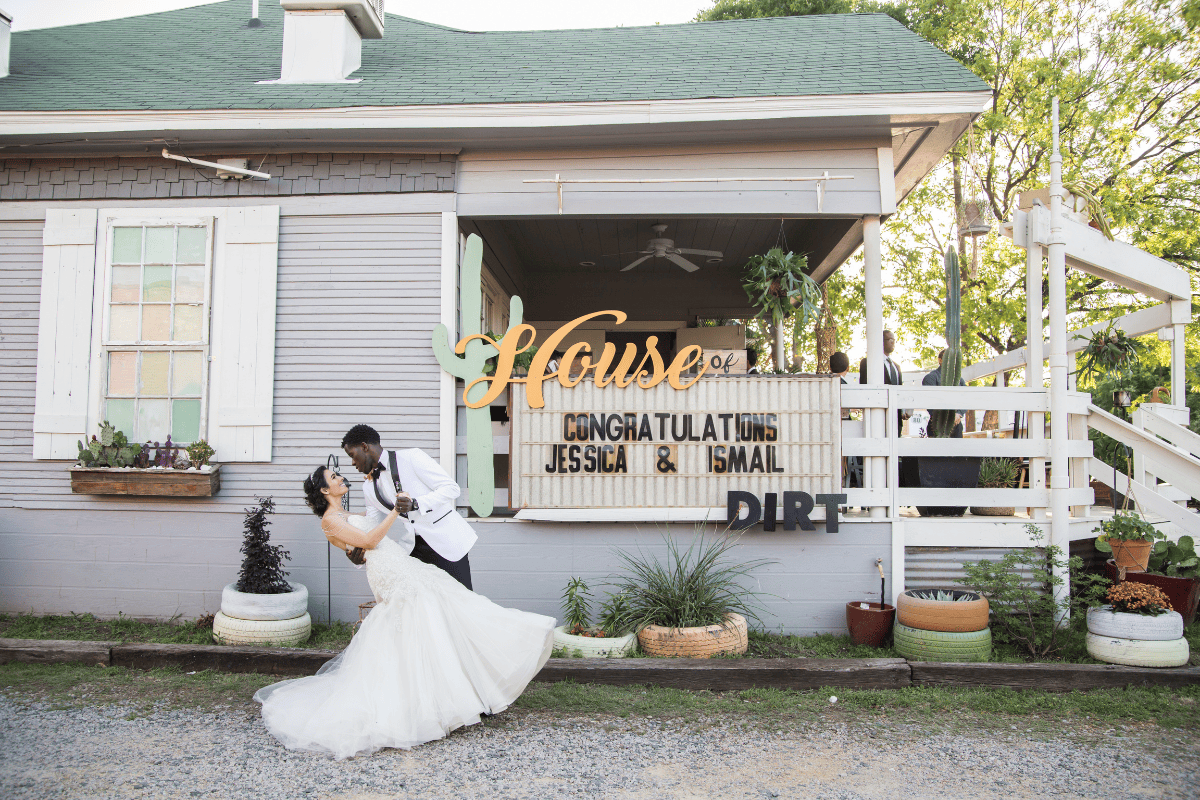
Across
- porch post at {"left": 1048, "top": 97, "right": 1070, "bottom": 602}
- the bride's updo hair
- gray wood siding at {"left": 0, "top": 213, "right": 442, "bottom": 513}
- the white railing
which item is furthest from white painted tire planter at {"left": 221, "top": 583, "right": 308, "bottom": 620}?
porch post at {"left": 1048, "top": 97, "right": 1070, "bottom": 602}

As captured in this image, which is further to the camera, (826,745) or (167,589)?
(167,589)

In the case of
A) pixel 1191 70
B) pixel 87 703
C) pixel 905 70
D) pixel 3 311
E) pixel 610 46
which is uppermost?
pixel 1191 70

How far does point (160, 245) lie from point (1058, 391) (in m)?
7.25

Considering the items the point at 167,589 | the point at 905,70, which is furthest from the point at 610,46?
the point at 167,589

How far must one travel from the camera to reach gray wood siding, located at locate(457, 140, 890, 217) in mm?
6605

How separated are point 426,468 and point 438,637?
1.02 meters

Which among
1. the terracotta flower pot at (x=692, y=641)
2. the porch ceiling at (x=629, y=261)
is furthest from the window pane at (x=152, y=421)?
the terracotta flower pot at (x=692, y=641)

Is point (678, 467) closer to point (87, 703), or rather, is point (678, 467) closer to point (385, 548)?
point (385, 548)

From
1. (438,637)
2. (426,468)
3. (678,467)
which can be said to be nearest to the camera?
(438,637)

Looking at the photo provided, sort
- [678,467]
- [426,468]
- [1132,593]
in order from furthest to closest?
1. [678,467]
2. [1132,593]
3. [426,468]

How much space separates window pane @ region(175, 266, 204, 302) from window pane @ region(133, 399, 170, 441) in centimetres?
90

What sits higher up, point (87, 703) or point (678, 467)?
point (678, 467)

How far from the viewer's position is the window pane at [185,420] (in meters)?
6.56

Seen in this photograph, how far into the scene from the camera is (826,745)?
14.2 ft
